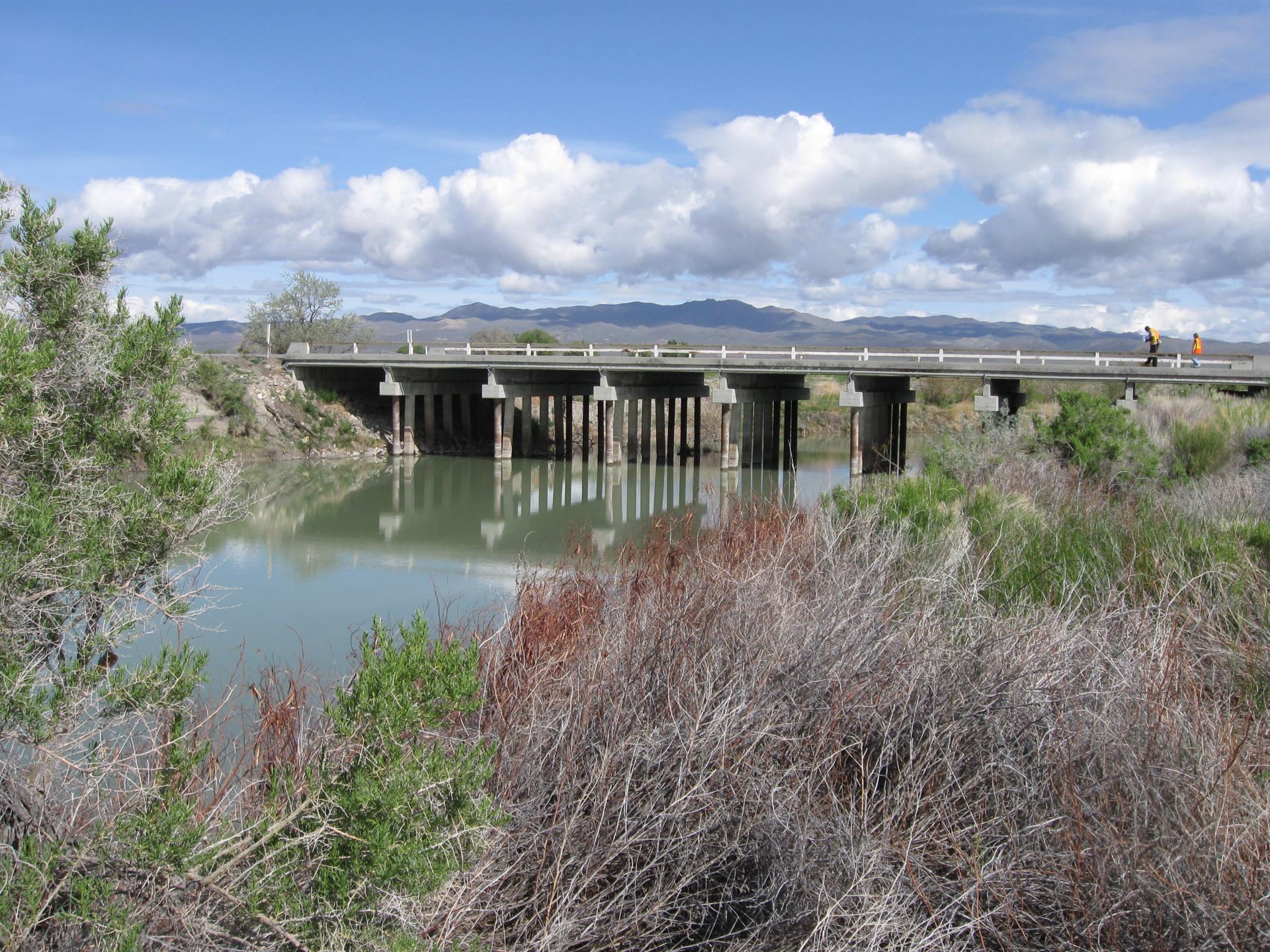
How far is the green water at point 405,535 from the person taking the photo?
1082 cm

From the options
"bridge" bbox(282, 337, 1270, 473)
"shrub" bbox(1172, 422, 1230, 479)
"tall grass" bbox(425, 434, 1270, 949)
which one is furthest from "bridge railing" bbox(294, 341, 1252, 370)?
"tall grass" bbox(425, 434, 1270, 949)

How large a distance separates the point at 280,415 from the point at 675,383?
40.2 feet

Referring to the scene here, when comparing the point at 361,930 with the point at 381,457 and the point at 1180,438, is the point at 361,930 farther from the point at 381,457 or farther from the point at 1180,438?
the point at 381,457

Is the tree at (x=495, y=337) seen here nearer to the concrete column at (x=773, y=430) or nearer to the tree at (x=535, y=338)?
the tree at (x=535, y=338)

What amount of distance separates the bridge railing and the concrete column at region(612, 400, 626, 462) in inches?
65.5

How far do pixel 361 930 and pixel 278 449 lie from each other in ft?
98.2

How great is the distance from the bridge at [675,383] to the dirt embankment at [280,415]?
856 millimetres

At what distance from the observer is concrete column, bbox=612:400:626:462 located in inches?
1239

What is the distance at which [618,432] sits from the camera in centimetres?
3175

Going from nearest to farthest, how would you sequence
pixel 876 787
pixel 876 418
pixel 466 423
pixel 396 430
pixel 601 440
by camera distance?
pixel 876 787 < pixel 876 418 < pixel 396 430 < pixel 601 440 < pixel 466 423

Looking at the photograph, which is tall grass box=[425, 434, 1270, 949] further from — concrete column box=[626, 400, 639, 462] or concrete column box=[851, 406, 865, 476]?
concrete column box=[626, 400, 639, 462]

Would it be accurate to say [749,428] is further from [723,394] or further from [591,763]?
[591,763]

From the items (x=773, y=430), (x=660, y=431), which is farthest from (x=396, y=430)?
(x=773, y=430)

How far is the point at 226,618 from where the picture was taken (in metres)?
11.8
